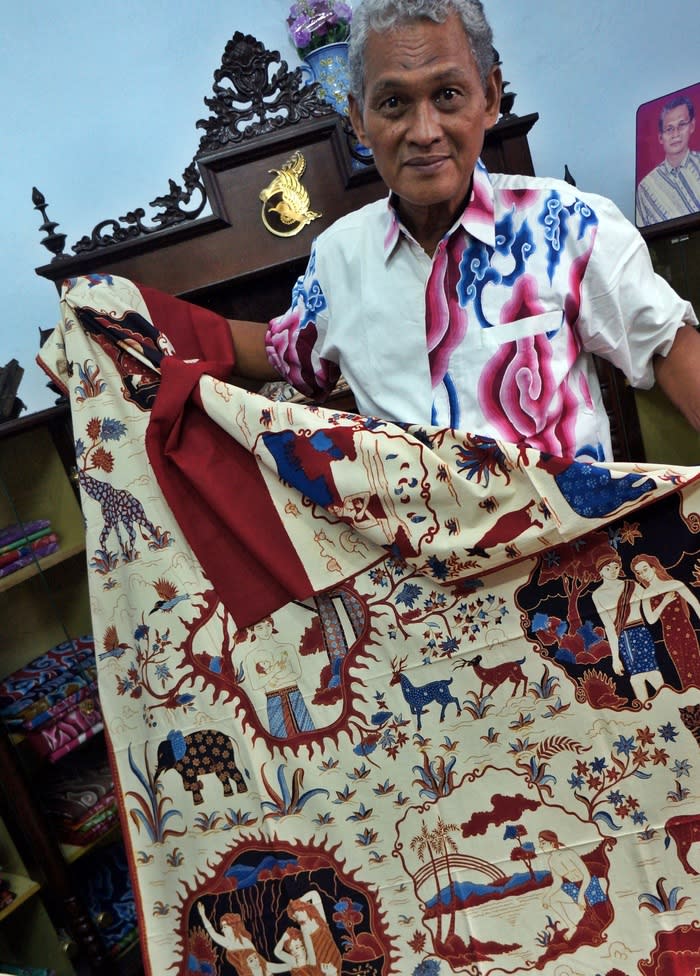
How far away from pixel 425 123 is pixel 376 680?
82 centimetres

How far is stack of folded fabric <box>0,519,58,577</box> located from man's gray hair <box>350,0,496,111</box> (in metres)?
1.12

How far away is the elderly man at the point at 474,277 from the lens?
1094 millimetres

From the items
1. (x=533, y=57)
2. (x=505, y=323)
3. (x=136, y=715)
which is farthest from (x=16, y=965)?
(x=533, y=57)

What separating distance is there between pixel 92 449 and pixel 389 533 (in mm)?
543

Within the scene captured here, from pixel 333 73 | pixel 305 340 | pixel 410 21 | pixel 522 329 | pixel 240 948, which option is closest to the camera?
pixel 410 21

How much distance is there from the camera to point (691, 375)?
113 cm

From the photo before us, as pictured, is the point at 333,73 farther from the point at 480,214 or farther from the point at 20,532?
the point at 20,532

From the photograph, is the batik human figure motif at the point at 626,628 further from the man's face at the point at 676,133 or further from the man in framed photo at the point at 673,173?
the man's face at the point at 676,133

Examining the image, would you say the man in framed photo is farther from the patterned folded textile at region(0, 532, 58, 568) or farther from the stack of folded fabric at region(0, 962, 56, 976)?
the stack of folded fabric at region(0, 962, 56, 976)

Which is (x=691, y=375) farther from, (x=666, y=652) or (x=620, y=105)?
(x=620, y=105)

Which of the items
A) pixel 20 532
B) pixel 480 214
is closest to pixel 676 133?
pixel 480 214

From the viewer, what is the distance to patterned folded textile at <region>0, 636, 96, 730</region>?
164cm

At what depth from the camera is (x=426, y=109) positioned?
109 cm

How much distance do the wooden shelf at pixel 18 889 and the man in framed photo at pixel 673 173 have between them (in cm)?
207
